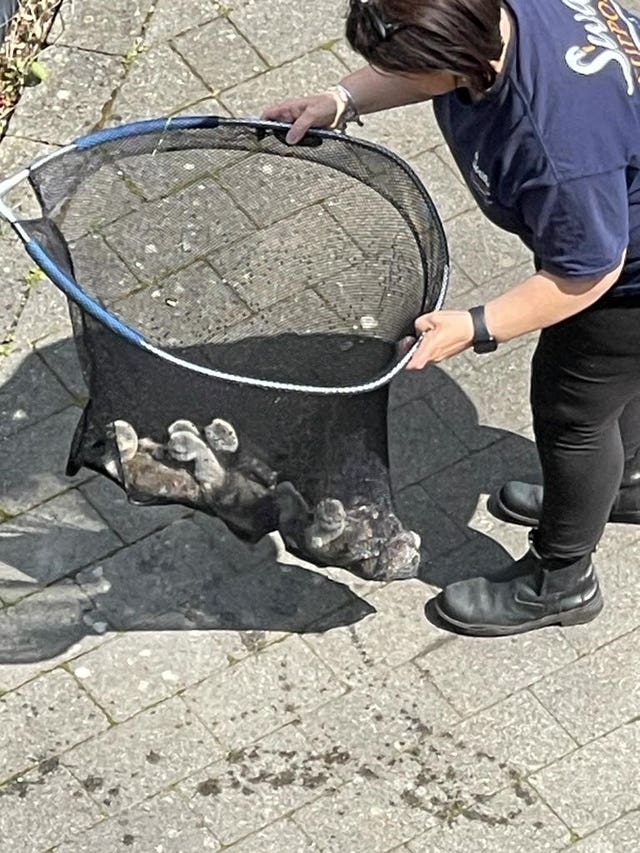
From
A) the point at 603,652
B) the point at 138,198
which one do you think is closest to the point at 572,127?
the point at 138,198

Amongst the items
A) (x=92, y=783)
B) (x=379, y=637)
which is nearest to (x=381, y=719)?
(x=379, y=637)

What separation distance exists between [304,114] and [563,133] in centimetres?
79

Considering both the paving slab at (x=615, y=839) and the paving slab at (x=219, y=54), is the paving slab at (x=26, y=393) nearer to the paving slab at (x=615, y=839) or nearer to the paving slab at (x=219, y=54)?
the paving slab at (x=219, y=54)

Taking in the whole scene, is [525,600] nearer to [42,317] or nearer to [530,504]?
[530,504]

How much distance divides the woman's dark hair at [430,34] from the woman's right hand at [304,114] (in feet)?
2.12

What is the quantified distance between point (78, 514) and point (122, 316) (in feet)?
2.31

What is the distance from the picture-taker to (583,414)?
349 cm

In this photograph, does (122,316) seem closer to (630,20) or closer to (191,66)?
(630,20)

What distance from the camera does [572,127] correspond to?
290 centimetres

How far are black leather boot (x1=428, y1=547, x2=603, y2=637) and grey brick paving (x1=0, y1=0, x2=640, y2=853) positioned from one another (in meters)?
0.05

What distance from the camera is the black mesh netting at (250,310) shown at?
3.42m

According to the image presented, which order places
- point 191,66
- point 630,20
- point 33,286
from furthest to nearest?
point 191,66 → point 33,286 → point 630,20

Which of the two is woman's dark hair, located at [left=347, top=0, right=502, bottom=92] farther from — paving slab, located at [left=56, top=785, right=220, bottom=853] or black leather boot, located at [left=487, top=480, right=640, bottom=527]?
paving slab, located at [left=56, top=785, right=220, bottom=853]

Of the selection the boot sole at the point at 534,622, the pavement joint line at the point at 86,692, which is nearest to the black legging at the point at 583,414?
the boot sole at the point at 534,622
